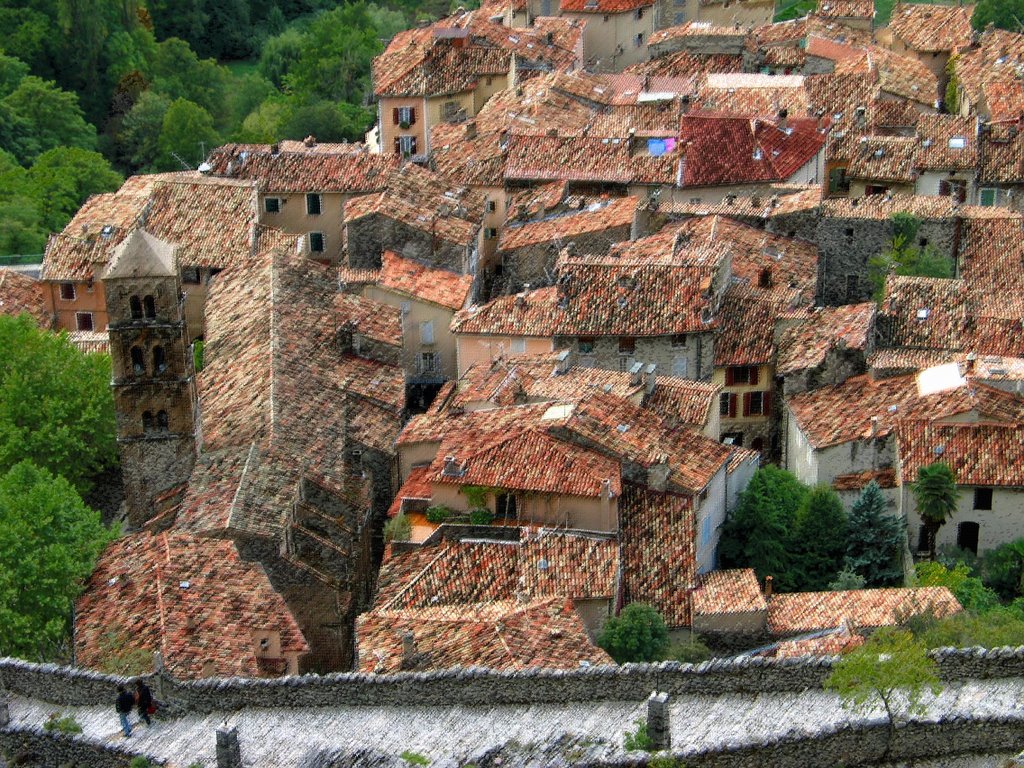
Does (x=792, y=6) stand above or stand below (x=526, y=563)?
above

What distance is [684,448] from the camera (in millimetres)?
57250

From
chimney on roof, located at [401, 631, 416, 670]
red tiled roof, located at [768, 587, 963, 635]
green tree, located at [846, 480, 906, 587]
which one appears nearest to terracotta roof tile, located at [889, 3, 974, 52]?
green tree, located at [846, 480, 906, 587]

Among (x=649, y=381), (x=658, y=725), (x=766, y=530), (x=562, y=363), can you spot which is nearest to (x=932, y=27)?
(x=562, y=363)

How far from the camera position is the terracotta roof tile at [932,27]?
102m

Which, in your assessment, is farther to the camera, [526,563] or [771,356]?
[771,356]

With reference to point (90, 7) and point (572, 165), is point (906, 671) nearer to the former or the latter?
point (572, 165)

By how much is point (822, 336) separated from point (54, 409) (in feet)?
79.9

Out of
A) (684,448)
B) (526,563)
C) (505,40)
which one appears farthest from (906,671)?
(505,40)

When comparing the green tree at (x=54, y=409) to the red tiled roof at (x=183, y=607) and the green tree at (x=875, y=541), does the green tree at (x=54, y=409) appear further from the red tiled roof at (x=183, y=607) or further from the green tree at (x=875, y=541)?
the green tree at (x=875, y=541)

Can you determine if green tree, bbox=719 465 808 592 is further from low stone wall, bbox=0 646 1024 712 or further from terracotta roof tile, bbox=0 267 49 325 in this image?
terracotta roof tile, bbox=0 267 49 325

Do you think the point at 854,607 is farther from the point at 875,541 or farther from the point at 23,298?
the point at 23,298

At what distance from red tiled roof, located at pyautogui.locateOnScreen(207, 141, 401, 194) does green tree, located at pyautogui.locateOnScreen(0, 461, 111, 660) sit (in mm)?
29142

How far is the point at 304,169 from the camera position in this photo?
80312 mm

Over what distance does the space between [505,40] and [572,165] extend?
62.4 feet
